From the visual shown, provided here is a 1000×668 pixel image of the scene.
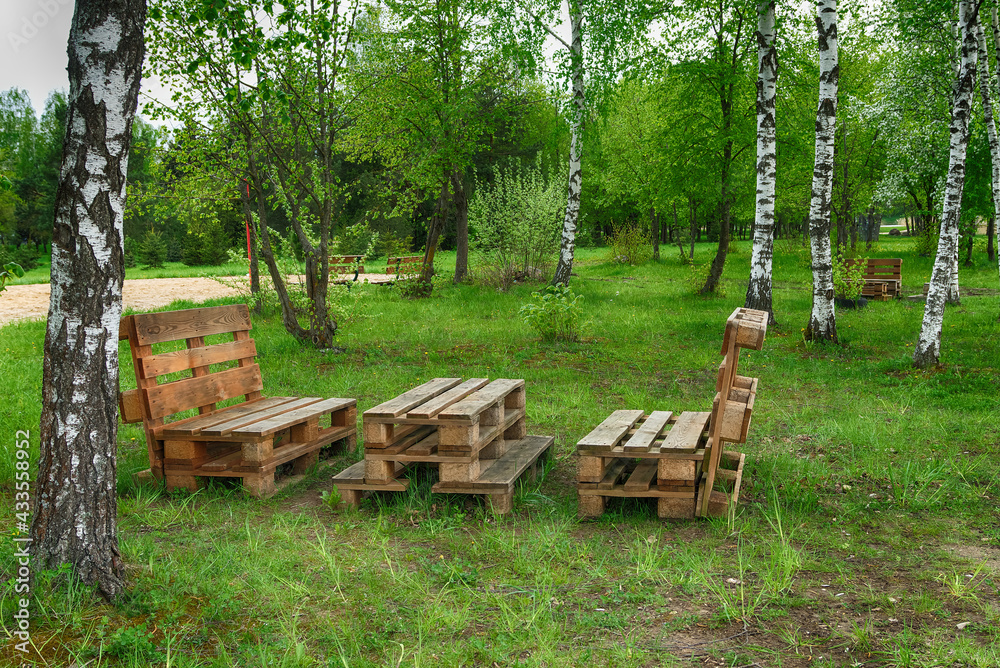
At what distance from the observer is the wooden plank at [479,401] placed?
4.65 m

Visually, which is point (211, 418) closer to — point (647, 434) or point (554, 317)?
point (647, 434)

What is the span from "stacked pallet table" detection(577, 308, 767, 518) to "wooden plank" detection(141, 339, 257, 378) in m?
2.99

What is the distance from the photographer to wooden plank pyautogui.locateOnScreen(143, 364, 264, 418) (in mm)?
5184

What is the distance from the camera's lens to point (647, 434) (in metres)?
4.87

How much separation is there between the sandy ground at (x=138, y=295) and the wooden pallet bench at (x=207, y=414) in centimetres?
795

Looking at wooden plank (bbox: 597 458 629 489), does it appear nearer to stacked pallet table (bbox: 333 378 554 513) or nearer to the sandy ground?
stacked pallet table (bbox: 333 378 554 513)

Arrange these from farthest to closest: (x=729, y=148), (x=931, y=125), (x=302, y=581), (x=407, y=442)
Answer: (x=931, y=125) < (x=729, y=148) < (x=407, y=442) < (x=302, y=581)

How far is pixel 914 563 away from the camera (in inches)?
152

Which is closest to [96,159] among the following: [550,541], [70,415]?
[70,415]

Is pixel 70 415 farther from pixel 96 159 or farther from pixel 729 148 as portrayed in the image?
pixel 729 148

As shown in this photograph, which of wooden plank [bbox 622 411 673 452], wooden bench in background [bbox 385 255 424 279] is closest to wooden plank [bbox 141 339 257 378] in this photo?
wooden plank [bbox 622 411 673 452]

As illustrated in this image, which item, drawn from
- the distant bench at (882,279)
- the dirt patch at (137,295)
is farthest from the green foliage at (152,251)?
the distant bench at (882,279)

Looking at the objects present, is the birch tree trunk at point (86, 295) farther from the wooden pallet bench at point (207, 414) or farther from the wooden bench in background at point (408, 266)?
the wooden bench in background at point (408, 266)

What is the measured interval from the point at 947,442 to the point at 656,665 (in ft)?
14.5
